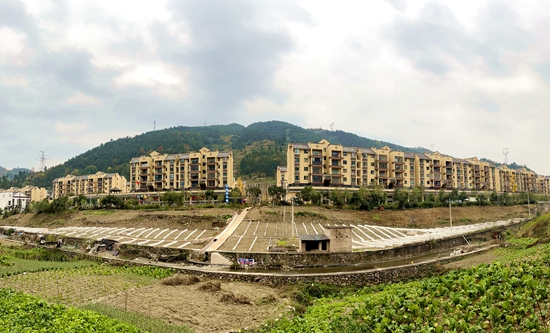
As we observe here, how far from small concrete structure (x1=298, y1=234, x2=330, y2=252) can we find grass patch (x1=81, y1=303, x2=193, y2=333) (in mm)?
14298

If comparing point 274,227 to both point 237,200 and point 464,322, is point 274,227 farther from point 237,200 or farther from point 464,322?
point 464,322

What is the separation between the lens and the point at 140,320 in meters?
13.7


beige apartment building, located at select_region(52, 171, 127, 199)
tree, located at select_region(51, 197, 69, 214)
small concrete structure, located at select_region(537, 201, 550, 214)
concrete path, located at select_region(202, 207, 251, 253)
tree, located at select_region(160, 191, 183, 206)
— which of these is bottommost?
concrete path, located at select_region(202, 207, 251, 253)

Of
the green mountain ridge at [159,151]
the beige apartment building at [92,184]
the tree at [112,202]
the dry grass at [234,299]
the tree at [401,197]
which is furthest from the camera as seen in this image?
the green mountain ridge at [159,151]

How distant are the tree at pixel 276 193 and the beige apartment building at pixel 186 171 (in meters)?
15.5

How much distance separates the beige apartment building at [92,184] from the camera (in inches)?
3623

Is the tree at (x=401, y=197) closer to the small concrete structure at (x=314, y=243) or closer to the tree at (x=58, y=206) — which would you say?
the small concrete structure at (x=314, y=243)

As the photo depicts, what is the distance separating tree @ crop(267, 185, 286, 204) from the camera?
51.4 metres

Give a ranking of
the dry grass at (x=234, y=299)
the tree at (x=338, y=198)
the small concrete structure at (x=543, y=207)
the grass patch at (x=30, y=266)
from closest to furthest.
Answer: the dry grass at (x=234, y=299)
the grass patch at (x=30, y=266)
the tree at (x=338, y=198)
the small concrete structure at (x=543, y=207)

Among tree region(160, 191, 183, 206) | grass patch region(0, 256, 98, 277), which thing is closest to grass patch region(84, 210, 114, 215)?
tree region(160, 191, 183, 206)

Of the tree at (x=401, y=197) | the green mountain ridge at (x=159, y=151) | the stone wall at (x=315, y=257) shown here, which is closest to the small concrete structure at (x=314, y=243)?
the stone wall at (x=315, y=257)

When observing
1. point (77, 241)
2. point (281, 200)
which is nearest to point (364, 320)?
point (77, 241)

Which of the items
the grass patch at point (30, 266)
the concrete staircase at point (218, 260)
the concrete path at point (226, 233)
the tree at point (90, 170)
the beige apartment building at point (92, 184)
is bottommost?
the grass patch at point (30, 266)

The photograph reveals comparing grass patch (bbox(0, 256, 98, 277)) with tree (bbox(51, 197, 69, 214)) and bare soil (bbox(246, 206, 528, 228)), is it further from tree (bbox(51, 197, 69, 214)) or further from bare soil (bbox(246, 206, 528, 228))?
tree (bbox(51, 197, 69, 214))
